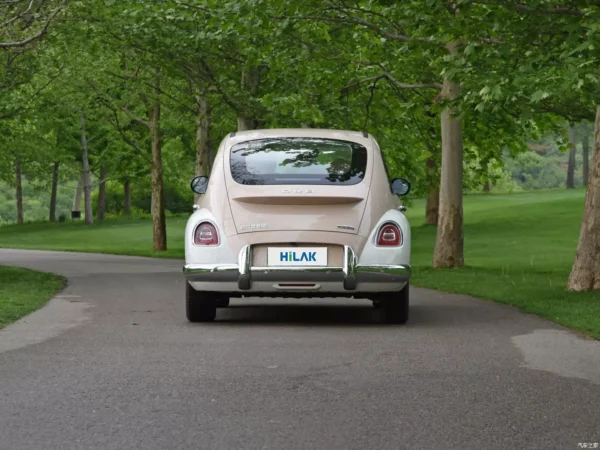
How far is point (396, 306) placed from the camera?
12352mm

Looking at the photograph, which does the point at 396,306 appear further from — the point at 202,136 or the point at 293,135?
the point at 202,136

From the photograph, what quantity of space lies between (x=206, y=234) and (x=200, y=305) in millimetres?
921

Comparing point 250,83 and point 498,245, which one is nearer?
point 250,83

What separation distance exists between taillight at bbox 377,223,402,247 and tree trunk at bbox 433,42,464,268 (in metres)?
13.2

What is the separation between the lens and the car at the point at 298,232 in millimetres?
11586

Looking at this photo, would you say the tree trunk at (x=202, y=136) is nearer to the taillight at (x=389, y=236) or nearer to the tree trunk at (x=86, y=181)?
the taillight at (x=389, y=236)

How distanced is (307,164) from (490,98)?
2.90 meters

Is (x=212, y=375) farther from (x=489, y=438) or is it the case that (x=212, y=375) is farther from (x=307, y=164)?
(x=307, y=164)

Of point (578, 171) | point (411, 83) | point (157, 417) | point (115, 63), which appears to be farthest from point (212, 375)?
point (578, 171)

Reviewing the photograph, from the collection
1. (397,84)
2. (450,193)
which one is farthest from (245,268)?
(397,84)

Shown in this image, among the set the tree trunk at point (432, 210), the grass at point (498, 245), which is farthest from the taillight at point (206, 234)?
the tree trunk at point (432, 210)

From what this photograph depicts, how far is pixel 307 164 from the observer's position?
12195 millimetres

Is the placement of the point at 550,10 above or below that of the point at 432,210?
above

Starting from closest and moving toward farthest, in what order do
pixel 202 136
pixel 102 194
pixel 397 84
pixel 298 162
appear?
pixel 298 162, pixel 397 84, pixel 202 136, pixel 102 194
